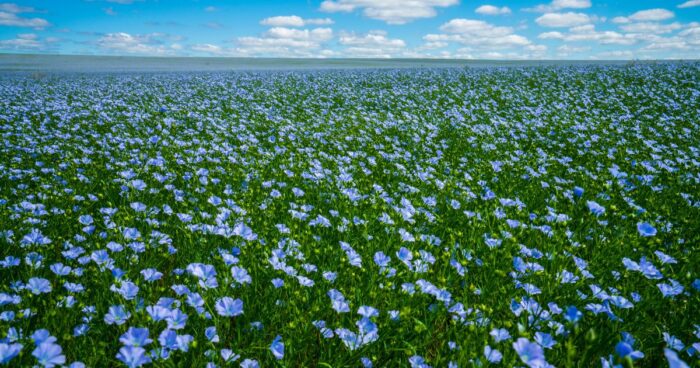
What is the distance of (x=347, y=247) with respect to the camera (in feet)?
8.65

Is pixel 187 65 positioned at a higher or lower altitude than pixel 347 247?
higher

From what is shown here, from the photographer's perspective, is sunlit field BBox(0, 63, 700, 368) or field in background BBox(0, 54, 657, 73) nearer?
sunlit field BBox(0, 63, 700, 368)

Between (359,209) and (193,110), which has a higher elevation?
(193,110)

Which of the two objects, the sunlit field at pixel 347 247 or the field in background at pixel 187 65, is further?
the field in background at pixel 187 65

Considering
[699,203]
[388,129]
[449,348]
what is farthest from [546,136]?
[449,348]

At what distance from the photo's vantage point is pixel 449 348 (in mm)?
1941

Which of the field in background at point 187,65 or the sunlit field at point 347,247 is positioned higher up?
the field in background at point 187,65

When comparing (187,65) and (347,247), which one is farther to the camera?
(187,65)

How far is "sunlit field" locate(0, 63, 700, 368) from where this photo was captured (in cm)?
190

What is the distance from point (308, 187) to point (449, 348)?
2.55 meters

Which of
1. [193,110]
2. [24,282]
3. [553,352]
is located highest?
[193,110]

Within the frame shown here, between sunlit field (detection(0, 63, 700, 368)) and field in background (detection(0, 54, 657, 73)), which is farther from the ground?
field in background (detection(0, 54, 657, 73))

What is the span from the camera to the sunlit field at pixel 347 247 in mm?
1897

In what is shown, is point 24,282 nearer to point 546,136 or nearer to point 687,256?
point 687,256
